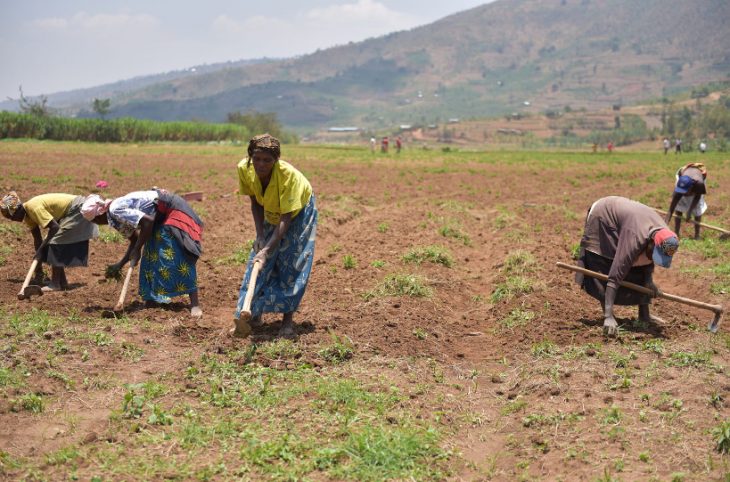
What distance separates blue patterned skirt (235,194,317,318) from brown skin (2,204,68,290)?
3.14 m

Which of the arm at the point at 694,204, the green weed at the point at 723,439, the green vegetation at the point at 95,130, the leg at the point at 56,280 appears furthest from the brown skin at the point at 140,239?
the green vegetation at the point at 95,130

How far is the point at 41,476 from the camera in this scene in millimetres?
4238

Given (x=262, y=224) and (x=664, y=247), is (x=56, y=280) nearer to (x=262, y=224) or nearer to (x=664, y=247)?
(x=262, y=224)

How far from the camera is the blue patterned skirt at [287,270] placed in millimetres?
6434

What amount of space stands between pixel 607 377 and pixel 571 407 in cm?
58

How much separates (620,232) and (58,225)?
6063 mm

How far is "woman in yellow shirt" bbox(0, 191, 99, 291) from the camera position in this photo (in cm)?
822

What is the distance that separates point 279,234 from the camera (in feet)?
20.4

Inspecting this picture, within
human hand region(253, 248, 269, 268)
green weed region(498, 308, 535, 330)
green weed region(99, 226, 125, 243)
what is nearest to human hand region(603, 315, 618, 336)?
green weed region(498, 308, 535, 330)

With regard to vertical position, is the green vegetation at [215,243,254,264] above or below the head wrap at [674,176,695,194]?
below

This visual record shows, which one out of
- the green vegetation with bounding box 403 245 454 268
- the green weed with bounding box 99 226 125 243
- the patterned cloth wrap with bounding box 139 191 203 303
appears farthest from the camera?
the green weed with bounding box 99 226 125 243

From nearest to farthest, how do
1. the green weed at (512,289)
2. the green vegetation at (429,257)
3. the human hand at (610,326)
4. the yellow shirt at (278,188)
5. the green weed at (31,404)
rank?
the green weed at (31,404)
the yellow shirt at (278,188)
the human hand at (610,326)
the green weed at (512,289)
the green vegetation at (429,257)

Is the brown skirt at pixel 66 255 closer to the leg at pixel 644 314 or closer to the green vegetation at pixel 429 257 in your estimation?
the green vegetation at pixel 429 257

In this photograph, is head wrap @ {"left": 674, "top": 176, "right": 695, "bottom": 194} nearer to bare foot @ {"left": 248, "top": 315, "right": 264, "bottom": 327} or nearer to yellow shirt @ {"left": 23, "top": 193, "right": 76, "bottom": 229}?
bare foot @ {"left": 248, "top": 315, "right": 264, "bottom": 327}
